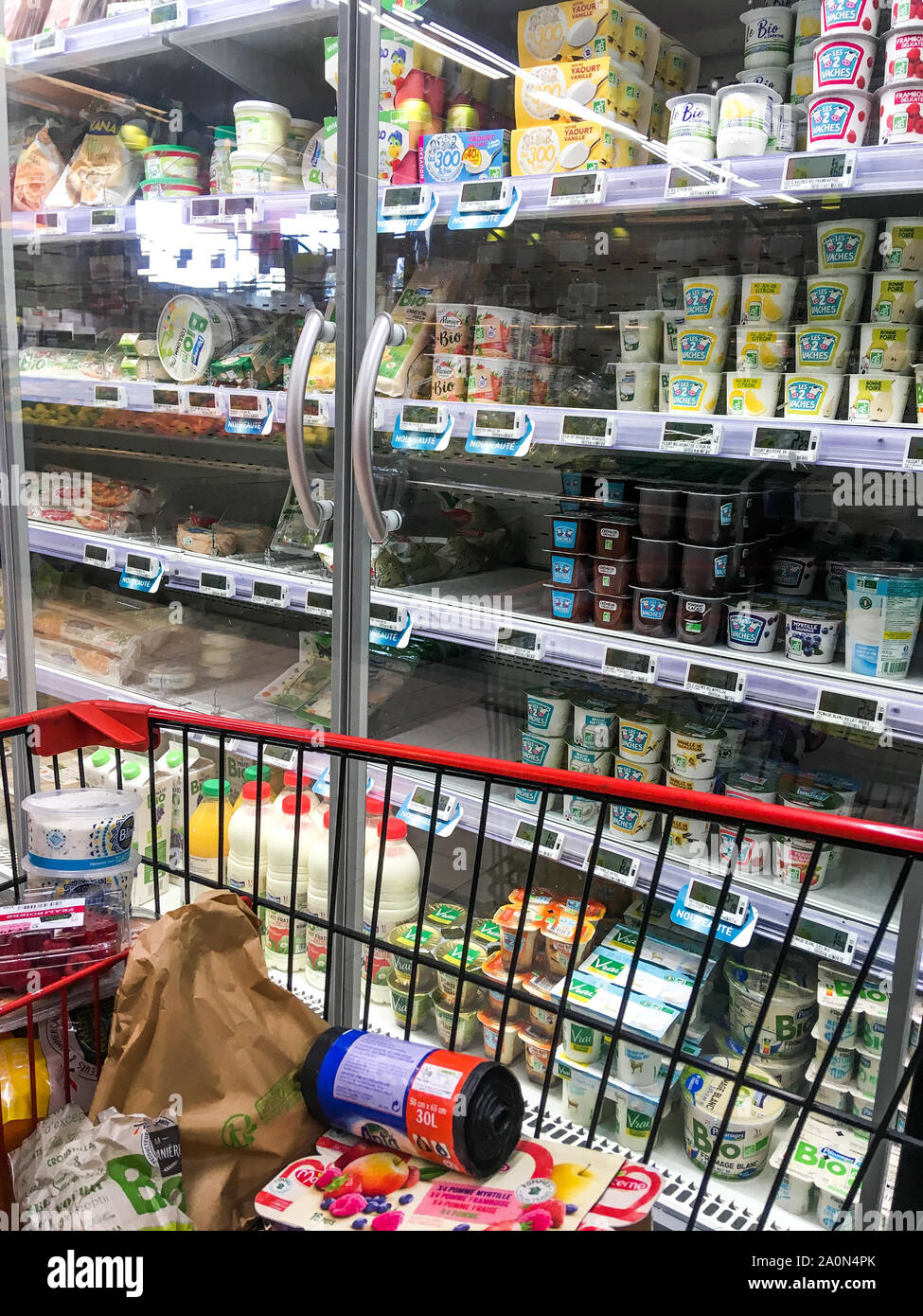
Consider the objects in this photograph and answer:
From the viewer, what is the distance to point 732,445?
60.6 inches

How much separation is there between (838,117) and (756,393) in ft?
1.28

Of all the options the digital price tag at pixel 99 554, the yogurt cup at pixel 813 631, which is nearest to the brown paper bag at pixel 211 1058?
the yogurt cup at pixel 813 631

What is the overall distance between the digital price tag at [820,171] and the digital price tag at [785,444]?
1.05ft

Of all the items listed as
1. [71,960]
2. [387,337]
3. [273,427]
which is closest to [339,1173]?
[71,960]

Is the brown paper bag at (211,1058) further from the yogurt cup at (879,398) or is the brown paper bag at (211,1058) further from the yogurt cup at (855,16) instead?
the yogurt cup at (855,16)

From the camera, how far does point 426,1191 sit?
984 mm

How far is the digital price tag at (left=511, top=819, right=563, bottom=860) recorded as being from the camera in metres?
1.85

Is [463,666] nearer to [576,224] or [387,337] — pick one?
[387,337]

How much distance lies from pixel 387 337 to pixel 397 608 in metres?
0.50

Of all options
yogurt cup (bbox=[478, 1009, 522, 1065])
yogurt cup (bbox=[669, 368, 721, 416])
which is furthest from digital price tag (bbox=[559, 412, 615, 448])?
yogurt cup (bbox=[478, 1009, 522, 1065])

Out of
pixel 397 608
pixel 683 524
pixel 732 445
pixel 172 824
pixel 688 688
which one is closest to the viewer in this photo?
pixel 732 445

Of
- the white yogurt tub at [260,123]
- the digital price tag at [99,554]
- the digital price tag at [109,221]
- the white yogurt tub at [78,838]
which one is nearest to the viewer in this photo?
the white yogurt tub at [78,838]

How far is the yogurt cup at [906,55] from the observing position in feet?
4.58

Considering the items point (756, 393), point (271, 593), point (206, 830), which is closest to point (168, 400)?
point (271, 593)
